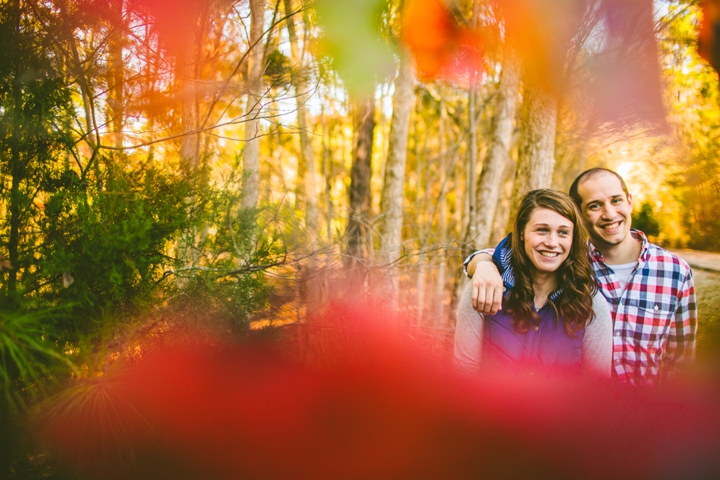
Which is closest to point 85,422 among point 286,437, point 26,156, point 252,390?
point 252,390

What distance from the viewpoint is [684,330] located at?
5.74ft

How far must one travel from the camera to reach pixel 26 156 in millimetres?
1852

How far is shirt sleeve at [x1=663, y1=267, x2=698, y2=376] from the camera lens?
1.74 metres

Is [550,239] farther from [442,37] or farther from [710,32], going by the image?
[442,37]

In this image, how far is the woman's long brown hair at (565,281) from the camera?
158cm

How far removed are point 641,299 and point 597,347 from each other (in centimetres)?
38

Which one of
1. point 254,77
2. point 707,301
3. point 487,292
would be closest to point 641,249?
point 487,292

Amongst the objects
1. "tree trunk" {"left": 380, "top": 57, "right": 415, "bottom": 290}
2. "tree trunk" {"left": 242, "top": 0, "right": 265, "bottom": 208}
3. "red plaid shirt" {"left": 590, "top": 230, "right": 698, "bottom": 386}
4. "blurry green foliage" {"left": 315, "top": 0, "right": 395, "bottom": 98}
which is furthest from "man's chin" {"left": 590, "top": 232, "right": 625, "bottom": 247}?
"tree trunk" {"left": 380, "top": 57, "right": 415, "bottom": 290}

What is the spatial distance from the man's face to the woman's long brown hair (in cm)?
30

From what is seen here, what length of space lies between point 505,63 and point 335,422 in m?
3.59

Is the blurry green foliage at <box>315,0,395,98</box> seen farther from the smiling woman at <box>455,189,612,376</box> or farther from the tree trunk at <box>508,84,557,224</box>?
the smiling woman at <box>455,189,612,376</box>

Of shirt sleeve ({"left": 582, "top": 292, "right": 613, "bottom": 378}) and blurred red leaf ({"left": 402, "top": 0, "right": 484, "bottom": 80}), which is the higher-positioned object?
blurred red leaf ({"left": 402, "top": 0, "right": 484, "bottom": 80})

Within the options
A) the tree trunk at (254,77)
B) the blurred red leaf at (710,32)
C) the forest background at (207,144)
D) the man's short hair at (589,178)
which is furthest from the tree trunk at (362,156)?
the blurred red leaf at (710,32)

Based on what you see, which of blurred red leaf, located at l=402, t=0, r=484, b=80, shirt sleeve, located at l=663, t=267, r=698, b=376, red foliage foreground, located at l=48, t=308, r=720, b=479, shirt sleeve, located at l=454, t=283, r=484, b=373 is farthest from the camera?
blurred red leaf, located at l=402, t=0, r=484, b=80
